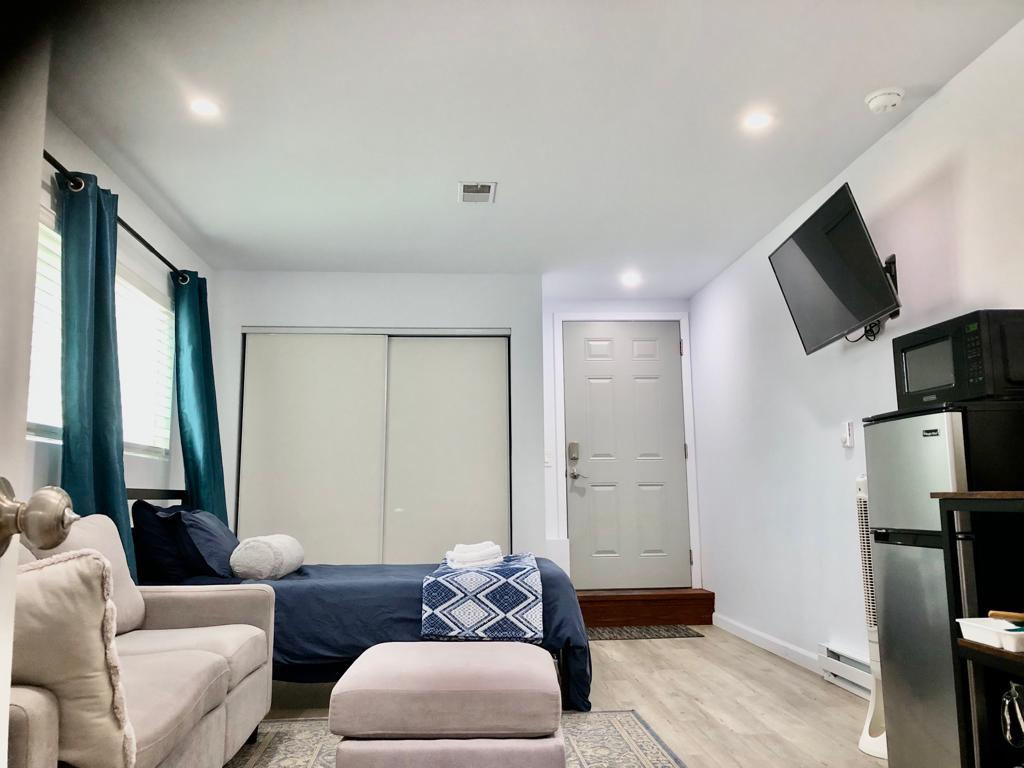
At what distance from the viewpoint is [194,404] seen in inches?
176

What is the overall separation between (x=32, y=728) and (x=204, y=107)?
2.47m

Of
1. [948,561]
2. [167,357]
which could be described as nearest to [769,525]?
[948,561]

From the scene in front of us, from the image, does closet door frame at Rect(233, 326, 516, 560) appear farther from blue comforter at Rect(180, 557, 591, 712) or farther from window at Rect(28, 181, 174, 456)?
blue comforter at Rect(180, 557, 591, 712)

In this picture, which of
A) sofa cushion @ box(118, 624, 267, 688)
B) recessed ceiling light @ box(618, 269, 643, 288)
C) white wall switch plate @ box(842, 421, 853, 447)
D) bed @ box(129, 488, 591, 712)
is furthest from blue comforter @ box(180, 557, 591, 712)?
recessed ceiling light @ box(618, 269, 643, 288)

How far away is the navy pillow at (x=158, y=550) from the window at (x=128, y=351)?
513 millimetres

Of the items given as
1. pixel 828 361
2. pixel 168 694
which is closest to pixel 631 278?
pixel 828 361

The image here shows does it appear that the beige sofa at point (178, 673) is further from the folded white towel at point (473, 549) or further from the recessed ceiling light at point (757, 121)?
the recessed ceiling light at point (757, 121)

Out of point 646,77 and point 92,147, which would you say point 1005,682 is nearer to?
point 646,77

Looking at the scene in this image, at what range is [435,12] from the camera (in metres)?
2.50

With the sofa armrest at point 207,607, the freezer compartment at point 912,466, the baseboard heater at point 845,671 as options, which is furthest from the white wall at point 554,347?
the freezer compartment at point 912,466

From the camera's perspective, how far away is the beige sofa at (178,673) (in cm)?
143

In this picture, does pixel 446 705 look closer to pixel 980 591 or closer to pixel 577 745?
pixel 577 745

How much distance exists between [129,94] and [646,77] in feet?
6.49

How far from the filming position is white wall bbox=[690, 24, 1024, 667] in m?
2.78
